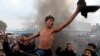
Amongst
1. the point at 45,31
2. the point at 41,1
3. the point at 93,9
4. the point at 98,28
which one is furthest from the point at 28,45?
the point at 98,28

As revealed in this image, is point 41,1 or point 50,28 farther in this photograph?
point 41,1

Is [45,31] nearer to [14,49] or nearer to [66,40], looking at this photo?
[14,49]

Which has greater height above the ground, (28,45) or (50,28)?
(50,28)

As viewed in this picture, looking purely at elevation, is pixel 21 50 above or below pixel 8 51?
below

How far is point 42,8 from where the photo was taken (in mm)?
12805

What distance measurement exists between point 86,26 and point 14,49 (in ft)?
27.6

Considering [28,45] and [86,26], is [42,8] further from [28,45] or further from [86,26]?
[28,45]

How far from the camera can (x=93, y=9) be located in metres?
4.55

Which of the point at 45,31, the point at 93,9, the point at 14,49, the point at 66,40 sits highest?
the point at 93,9

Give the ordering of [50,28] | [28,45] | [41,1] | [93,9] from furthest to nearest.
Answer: [41,1] < [28,45] < [50,28] < [93,9]

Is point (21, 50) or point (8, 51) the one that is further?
point (21, 50)

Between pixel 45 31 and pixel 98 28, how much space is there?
8.31 meters

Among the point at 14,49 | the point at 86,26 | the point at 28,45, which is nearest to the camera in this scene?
the point at 14,49

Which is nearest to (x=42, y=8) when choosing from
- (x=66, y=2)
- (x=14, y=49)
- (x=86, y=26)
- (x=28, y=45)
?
(x=66, y=2)
